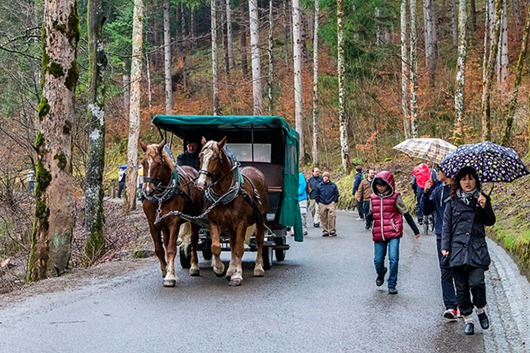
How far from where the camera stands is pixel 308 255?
15305 mm

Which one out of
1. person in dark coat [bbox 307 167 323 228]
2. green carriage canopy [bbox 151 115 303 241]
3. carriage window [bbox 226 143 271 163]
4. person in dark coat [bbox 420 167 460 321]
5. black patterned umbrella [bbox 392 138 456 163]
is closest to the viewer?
person in dark coat [bbox 420 167 460 321]

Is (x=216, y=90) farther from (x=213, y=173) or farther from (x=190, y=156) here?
(x=213, y=173)

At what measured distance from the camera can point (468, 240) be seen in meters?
7.89

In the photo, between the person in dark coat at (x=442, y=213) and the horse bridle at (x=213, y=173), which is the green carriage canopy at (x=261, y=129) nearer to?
the horse bridle at (x=213, y=173)

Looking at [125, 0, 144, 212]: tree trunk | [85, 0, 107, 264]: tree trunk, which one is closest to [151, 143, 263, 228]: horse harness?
[85, 0, 107, 264]: tree trunk

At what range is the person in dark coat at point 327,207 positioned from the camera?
65.0 feet

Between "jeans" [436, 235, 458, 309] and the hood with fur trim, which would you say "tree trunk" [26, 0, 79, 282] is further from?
"jeans" [436, 235, 458, 309]

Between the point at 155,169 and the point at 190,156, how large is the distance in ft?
10.4

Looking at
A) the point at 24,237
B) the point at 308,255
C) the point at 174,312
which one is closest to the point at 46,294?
the point at 174,312

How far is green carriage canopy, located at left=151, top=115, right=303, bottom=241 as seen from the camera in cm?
1230

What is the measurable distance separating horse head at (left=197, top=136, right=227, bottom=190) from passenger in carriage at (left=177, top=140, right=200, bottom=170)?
2931 mm

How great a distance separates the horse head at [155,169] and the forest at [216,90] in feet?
8.66

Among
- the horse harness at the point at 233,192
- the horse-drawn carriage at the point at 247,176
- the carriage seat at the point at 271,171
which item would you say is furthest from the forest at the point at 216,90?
the carriage seat at the point at 271,171

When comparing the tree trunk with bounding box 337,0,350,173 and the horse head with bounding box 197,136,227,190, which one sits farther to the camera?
the tree trunk with bounding box 337,0,350,173
